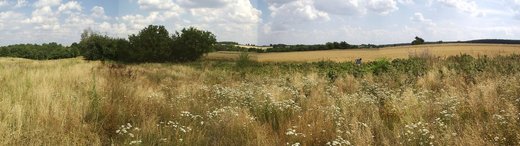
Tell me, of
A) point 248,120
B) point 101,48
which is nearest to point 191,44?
point 101,48

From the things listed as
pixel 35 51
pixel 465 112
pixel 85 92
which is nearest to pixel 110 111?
pixel 85 92

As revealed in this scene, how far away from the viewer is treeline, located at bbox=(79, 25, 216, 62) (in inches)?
2990

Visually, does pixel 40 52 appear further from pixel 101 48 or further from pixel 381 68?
pixel 381 68

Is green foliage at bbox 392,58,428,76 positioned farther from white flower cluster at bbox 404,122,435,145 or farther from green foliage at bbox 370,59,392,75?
white flower cluster at bbox 404,122,435,145

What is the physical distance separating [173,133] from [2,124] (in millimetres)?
2187

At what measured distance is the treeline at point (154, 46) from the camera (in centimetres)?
7594

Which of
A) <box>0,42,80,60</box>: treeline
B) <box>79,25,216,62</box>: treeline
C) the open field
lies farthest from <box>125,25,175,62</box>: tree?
<box>0,42,80,60</box>: treeline

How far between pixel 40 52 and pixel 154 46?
52146mm

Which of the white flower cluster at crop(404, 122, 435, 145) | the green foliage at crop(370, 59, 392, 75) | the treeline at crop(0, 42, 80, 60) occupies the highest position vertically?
the white flower cluster at crop(404, 122, 435, 145)

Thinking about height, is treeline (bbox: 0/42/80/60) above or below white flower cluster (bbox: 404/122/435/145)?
below

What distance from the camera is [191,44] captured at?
77.6m

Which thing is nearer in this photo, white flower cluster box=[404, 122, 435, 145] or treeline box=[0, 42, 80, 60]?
white flower cluster box=[404, 122, 435, 145]

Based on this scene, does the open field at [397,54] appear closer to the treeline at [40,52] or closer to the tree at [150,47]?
the tree at [150,47]

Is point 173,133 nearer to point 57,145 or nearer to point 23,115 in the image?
point 57,145
